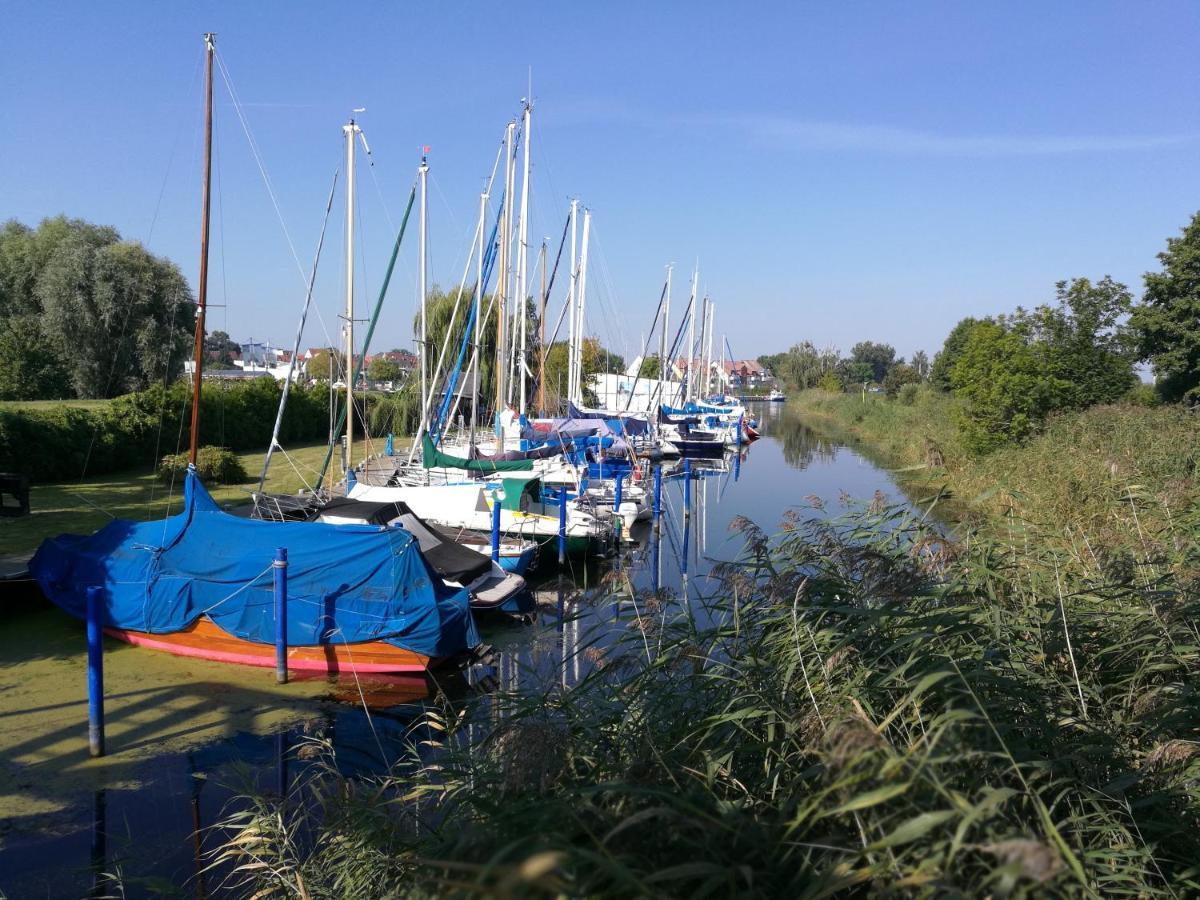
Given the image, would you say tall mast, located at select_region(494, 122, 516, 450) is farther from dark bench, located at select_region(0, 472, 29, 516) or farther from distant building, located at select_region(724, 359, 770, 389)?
distant building, located at select_region(724, 359, 770, 389)

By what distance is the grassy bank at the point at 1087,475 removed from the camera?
25.2 ft

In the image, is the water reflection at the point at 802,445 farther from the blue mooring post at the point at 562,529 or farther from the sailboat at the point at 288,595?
the sailboat at the point at 288,595

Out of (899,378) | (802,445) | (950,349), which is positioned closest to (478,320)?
(802,445)

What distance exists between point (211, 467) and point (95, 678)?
16803 mm

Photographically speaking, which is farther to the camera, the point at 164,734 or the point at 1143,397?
the point at 1143,397

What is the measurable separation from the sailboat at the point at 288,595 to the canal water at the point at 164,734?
39cm

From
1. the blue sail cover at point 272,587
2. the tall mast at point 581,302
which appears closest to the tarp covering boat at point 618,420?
the tall mast at point 581,302

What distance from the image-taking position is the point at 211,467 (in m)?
24.3

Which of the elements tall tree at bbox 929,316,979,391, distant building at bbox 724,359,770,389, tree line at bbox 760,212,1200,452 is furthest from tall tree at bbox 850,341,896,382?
tree line at bbox 760,212,1200,452

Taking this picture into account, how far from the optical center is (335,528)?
38.1ft

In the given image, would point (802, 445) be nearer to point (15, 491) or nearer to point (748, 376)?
point (15, 491)

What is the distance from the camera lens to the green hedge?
74.1ft

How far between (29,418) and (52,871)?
1965 cm

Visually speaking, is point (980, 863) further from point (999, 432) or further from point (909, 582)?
point (999, 432)
